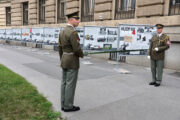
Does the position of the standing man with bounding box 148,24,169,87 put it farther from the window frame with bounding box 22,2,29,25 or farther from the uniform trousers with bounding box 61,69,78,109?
the window frame with bounding box 22,2,29,25

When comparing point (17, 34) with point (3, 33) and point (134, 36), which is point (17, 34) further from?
point (134, 36)

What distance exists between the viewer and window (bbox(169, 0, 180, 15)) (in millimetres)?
8906

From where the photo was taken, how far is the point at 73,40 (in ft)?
12.2

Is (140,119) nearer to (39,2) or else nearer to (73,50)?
(73,50)

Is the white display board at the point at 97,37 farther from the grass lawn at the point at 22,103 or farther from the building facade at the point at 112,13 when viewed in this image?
the grass lawn at the point at 22,103

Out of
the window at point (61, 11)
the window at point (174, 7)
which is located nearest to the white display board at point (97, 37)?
the window at point (174, 7)

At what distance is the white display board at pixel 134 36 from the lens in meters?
8.35

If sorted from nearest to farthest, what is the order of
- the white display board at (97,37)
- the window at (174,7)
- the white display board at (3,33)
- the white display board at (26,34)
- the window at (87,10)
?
the window at (174,7), the white display board at (97,37), the window at (87,10), the white display board at (26,34), the white display board at (3,33)

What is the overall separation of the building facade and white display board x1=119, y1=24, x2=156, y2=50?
50.6 inches

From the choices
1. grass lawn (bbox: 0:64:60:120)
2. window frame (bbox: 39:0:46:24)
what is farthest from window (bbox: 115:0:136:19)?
window frame (bbox: 39:0:46:24)

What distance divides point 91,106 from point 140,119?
112 cm

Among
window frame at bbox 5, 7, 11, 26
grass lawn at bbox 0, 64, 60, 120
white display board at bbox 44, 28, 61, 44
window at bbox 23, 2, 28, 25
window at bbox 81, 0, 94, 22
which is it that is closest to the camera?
grass lawn at bbox 0, 64, 60, 120

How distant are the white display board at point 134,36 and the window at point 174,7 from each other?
140cm

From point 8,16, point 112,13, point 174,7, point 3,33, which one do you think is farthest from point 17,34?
point 174,7
